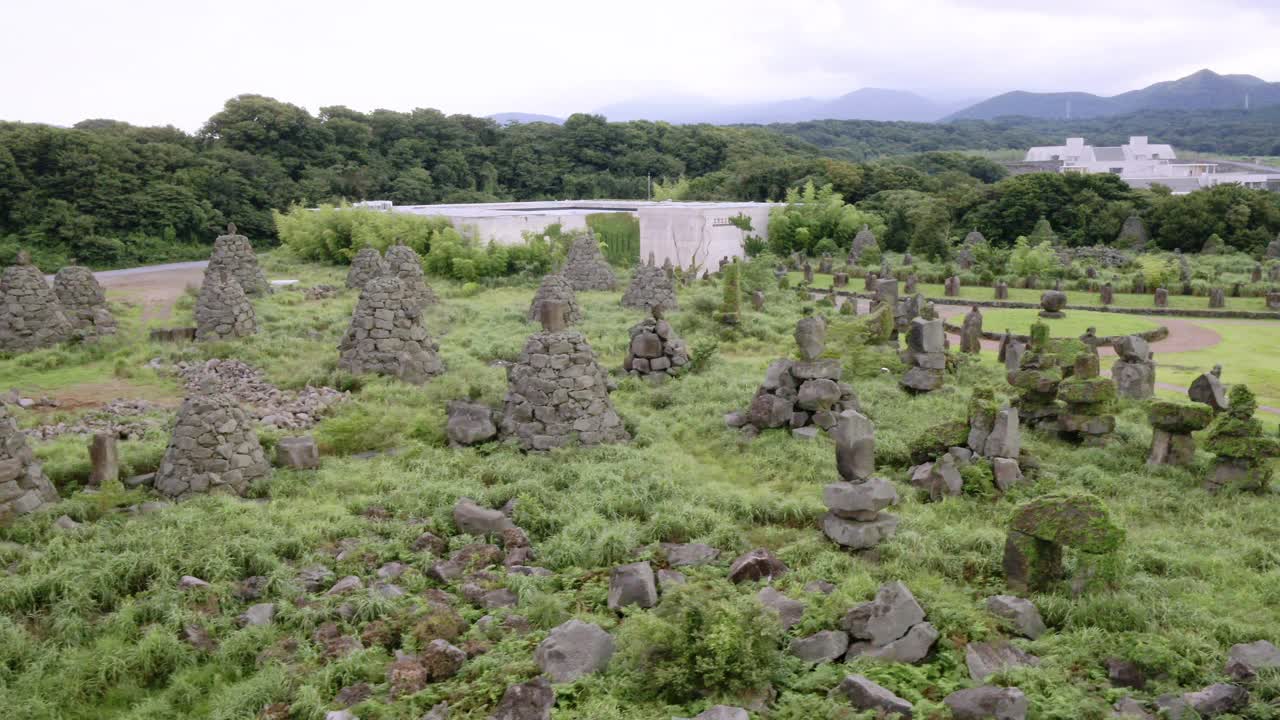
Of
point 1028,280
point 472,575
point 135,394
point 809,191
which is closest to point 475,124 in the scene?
point 809,191

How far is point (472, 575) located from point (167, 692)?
2525 mm

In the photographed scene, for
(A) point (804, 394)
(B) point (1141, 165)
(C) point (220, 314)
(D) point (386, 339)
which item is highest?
(B) point (1141, 165)

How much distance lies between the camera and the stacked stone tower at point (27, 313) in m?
17.5

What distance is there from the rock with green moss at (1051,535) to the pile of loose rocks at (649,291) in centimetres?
1590

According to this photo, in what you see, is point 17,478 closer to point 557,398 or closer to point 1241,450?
point 557,398

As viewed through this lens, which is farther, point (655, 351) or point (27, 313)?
point (27, 313)

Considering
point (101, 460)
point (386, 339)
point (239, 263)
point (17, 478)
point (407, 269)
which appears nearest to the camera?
point (17, 478)

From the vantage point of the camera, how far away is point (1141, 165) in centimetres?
7838

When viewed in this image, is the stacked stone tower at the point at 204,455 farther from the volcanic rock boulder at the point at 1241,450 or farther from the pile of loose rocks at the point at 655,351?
the volcanic rock boulder at the point at 1241,450

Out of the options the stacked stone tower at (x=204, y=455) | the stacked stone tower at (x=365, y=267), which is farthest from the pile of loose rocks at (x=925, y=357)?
the stacked stone tower at (x=365, y=267)

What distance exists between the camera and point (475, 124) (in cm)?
5853

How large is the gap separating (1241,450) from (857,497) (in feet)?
15.6

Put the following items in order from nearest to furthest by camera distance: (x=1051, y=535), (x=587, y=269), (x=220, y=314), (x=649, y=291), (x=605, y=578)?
(x=1051, y=535) < (x=605, y=578) < (x=220, y=314) < (x=649, y=291) < (x=587, y=269)

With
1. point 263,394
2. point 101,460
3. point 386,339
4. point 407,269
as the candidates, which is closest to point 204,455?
point 101,460
